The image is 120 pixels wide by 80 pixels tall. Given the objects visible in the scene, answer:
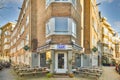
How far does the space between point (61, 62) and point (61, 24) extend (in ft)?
13.3

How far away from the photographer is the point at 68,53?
27.3m

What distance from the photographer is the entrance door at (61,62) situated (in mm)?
27562

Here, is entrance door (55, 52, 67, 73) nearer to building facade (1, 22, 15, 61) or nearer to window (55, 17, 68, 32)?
window (55, 17, 68, 32)

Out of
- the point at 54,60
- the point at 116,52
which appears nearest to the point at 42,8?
the point at 54,60

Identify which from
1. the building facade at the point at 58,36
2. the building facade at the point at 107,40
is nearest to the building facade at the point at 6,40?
the building facade at the point at 107,40

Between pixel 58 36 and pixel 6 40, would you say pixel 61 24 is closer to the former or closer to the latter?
pixel 58 36

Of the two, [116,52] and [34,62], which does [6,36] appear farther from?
[34,62]

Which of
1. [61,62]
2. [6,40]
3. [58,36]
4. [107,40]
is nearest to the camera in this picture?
[58,36]

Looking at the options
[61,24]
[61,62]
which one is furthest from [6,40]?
[61,24]

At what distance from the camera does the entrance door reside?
2756 centimetres

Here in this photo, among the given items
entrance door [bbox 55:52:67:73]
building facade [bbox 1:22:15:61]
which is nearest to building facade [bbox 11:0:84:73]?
entrance door [bbox 55:52:67:73]

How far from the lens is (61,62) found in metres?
27.7

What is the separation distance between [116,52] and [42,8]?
63.6 metres

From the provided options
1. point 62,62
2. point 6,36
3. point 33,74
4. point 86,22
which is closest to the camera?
point 33,74
